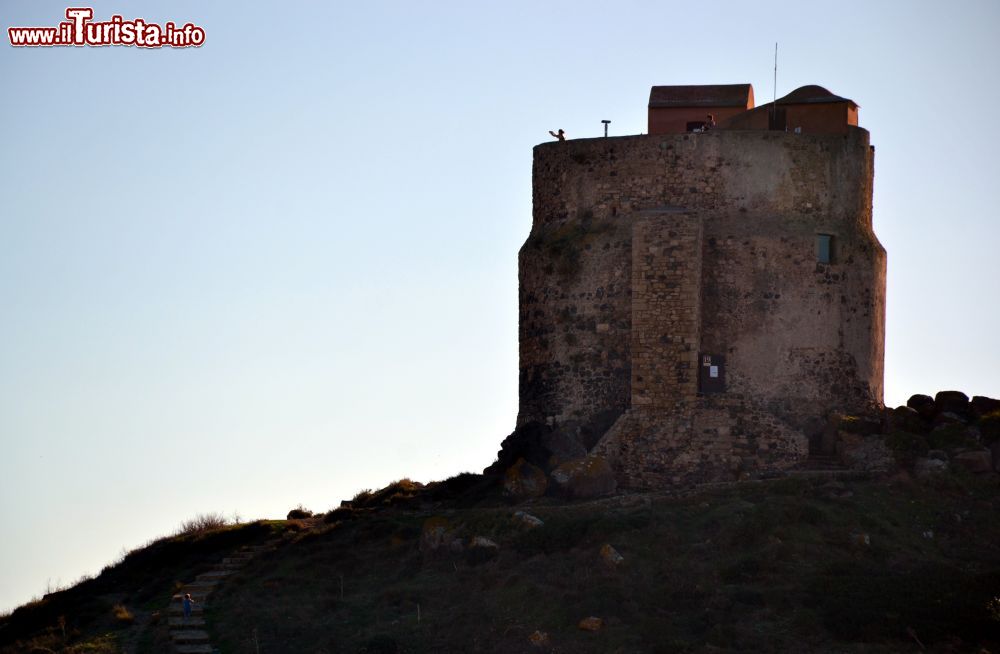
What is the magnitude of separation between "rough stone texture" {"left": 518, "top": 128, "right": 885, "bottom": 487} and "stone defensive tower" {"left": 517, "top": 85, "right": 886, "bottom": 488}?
1.4 inches

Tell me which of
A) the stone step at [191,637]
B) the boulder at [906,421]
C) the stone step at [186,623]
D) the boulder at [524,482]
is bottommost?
the stone step at [191,637]

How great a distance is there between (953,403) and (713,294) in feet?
22.4

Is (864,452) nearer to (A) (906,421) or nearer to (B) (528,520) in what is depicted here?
(A) (906,421)

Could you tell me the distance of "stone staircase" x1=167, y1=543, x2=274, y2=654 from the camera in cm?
3688

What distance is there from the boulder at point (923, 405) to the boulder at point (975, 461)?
2.61m

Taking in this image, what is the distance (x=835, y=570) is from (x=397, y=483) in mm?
15570

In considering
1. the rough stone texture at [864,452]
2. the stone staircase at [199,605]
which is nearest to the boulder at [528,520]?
the stone staircase at [199,605]

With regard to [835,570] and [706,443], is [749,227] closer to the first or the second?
[706,443]

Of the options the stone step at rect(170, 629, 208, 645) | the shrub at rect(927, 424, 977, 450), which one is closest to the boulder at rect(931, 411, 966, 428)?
the shrub at rect(927, 424, 977, 450)

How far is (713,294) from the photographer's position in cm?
4400

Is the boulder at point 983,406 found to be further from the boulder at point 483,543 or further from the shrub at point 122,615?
the shrub at point 122,615

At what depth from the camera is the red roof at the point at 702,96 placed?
47.2m

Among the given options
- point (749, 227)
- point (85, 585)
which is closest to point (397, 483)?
point (85, 585)

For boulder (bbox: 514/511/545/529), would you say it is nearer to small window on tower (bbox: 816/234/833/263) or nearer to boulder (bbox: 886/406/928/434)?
boulder (bbox: 886/406/928/434)
